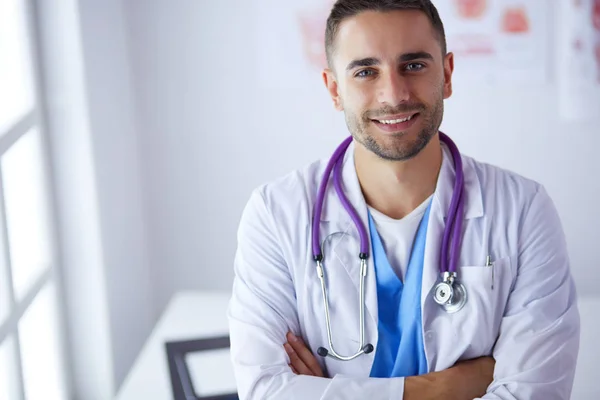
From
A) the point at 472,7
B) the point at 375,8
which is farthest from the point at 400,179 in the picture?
the point at 472,7

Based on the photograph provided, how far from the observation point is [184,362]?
2162mm

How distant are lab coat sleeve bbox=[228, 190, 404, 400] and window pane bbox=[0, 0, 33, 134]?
774 millimetres

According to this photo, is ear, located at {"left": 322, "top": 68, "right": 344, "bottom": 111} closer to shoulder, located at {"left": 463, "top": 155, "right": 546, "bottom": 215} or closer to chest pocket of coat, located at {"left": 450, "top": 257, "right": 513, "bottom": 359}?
shoulder, located at {"left": 463, "top": 155, "right": 546, "bottom": 215}

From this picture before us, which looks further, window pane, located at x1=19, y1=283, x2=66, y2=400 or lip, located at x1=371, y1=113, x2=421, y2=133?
window pane, located at x1=19, y1=283, x2=66, y2=400

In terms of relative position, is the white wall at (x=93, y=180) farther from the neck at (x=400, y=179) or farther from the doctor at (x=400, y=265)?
the neck at (x=400, y=179)

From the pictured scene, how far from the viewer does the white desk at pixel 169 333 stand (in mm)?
2012

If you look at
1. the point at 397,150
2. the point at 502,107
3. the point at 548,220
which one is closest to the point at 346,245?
the point at 397,150

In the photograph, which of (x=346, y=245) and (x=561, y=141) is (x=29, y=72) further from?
(x=561, y=141)

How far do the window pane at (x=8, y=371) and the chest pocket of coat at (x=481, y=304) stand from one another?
1071mm

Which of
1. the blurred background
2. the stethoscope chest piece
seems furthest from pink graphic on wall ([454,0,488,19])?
the stethoscope chest piece

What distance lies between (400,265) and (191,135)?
143 centimetres

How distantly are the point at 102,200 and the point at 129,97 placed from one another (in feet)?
1.62

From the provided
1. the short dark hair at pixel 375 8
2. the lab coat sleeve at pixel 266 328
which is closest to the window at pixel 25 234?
the lab coat sleeve at pixel 266 328

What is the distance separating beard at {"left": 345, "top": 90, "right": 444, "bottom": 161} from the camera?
1.63m
